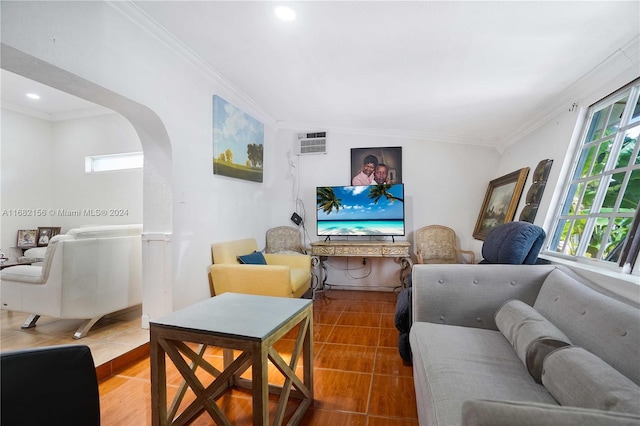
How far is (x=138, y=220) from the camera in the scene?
4297mm

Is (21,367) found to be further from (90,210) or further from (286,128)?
(90,210)

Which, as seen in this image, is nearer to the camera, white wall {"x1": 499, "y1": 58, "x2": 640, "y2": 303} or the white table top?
the white table top

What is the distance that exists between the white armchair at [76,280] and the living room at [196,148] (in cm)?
42

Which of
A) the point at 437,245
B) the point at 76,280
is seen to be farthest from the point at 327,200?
the point at 76,280

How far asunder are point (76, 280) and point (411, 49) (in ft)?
11.1

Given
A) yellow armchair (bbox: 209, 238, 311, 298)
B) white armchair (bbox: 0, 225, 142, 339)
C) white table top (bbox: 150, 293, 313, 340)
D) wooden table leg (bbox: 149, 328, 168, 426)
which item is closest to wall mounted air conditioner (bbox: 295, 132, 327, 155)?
yellow armchair (bbox: 209, 238, 311, 298)

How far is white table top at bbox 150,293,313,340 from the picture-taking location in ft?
4.33

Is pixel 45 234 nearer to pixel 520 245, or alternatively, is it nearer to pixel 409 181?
pixel 409 181

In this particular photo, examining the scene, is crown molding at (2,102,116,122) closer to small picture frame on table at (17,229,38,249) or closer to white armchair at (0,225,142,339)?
small picture frame on table at (17,229,38,249)

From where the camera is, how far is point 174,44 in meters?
2.53

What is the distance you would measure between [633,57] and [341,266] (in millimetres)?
3700

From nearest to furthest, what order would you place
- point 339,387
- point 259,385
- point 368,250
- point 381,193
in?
1. point 259,385
2. point 339,387
3. point 368,250
4. point 381,193

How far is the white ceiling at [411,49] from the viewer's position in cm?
189

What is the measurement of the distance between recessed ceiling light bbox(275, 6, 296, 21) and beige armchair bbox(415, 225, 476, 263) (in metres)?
Result: 3.20
